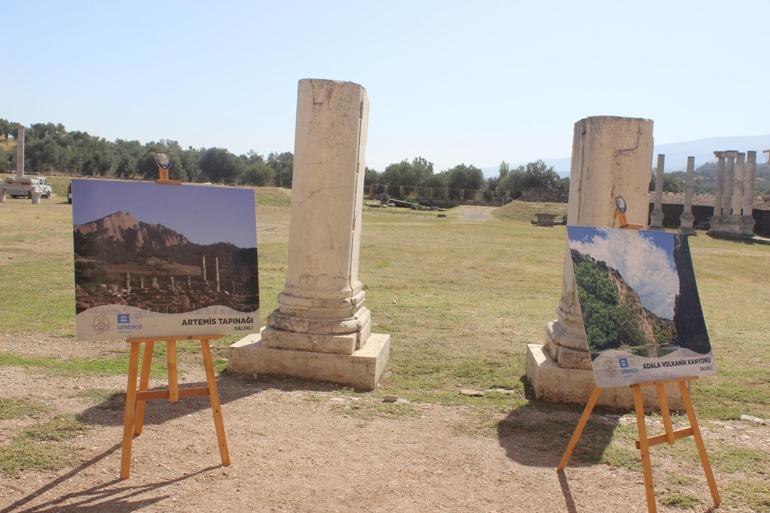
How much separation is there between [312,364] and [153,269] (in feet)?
7.56

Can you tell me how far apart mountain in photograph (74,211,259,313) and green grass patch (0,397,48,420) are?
132 cm

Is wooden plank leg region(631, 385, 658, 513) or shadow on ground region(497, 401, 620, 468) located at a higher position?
wooden plank leg region(631, 385, 658, 513)

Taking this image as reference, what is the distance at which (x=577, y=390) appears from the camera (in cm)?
602

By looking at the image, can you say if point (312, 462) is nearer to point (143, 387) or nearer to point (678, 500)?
point (143, 387)

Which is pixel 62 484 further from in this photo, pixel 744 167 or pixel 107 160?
pixel 107 160

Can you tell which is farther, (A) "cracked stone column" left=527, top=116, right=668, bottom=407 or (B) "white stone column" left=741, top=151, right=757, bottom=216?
(B) "white stone column" left=741, top=151, right=757, bottom=216

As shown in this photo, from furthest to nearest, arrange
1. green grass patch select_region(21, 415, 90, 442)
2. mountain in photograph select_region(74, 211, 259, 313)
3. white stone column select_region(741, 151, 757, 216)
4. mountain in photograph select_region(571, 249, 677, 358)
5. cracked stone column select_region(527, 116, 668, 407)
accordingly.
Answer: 1. white stone column select_region(741, 151, 757, 216)
2. cracked stone column select_region(527, 116, 668, 407)
3. green grass patch select_region(21, 415, 90, 442)
4. mountain in photograph select_region(74, 211, 259, 313)
5. mountain in photograph select_region(571, 249, 677, 358)

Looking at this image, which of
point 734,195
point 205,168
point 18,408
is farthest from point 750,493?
point 205,168

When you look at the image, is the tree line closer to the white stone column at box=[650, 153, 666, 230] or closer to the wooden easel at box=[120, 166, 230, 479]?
the white stone column at box=[650, 153, 666, 230]

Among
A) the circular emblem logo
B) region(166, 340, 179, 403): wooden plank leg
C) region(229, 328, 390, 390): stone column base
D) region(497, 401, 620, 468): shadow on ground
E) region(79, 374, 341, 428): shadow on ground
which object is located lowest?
region(497, 401, 620, 468): shadow on ground

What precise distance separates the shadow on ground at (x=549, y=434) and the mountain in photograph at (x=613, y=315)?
100cm

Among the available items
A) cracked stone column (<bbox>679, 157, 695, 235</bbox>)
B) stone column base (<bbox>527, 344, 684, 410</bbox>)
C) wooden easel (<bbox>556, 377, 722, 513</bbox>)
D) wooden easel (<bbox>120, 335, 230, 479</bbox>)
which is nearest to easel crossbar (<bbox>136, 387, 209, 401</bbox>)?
wooden easel (<bbox>120, 335, 230, 479</bbox>)

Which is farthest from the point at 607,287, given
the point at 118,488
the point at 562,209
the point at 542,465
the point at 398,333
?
the point at 562,209

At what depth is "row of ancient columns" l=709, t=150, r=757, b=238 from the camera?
35500 millimetres
